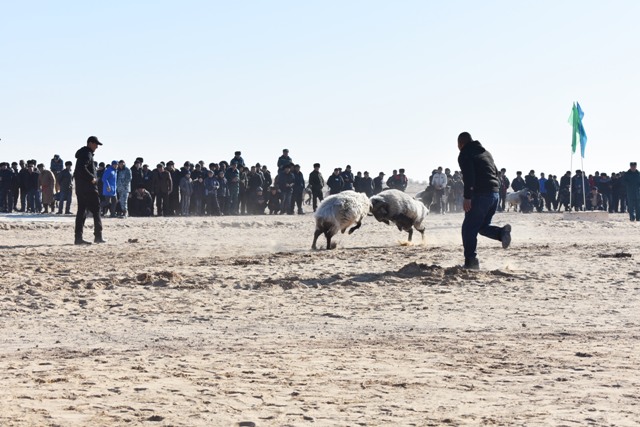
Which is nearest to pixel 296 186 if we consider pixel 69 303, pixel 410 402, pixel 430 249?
pixel 430 249

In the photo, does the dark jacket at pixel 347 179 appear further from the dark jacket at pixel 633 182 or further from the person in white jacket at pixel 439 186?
the dark jacket at pixel 633 182

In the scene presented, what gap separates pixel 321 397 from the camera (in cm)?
647

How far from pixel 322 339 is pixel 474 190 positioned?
5.38m

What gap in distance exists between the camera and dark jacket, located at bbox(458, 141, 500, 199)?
13562 mm

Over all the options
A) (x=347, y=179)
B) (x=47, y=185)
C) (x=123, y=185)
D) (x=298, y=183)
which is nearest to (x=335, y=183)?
(x=347, y=179)

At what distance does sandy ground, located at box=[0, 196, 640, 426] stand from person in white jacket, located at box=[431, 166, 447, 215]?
2103 cm

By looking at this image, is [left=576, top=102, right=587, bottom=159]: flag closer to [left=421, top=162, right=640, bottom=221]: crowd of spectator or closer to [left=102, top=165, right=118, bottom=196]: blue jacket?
[left=421, top=162, right=640, bottom=221]: crowd of spectator

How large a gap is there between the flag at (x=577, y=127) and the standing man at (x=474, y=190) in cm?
2224

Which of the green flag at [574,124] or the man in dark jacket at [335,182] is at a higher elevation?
the green flag at [574,124]

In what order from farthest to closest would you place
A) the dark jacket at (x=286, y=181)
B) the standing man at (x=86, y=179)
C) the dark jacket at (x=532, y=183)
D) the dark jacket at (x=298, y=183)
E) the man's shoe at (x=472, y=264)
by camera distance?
1. the dark jacket at (x=532, y=183)
2. the dark jacket at (x=298, y=183)
3. the dark jacket at (x=286, y=181)
4. the standing man at (x=86, y=179)
5. the man's shoe at (x=472, y=264)

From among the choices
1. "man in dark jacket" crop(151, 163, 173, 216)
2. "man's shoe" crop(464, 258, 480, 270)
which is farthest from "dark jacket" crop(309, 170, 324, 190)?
"man's shoe" crop(464, 258, 480, 270)

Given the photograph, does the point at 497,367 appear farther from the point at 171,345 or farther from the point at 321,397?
the point at 171,345

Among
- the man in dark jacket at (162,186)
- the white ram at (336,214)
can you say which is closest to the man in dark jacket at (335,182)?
the man in dark jacket at (162,186)

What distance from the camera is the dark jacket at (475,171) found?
1356 centimetres
